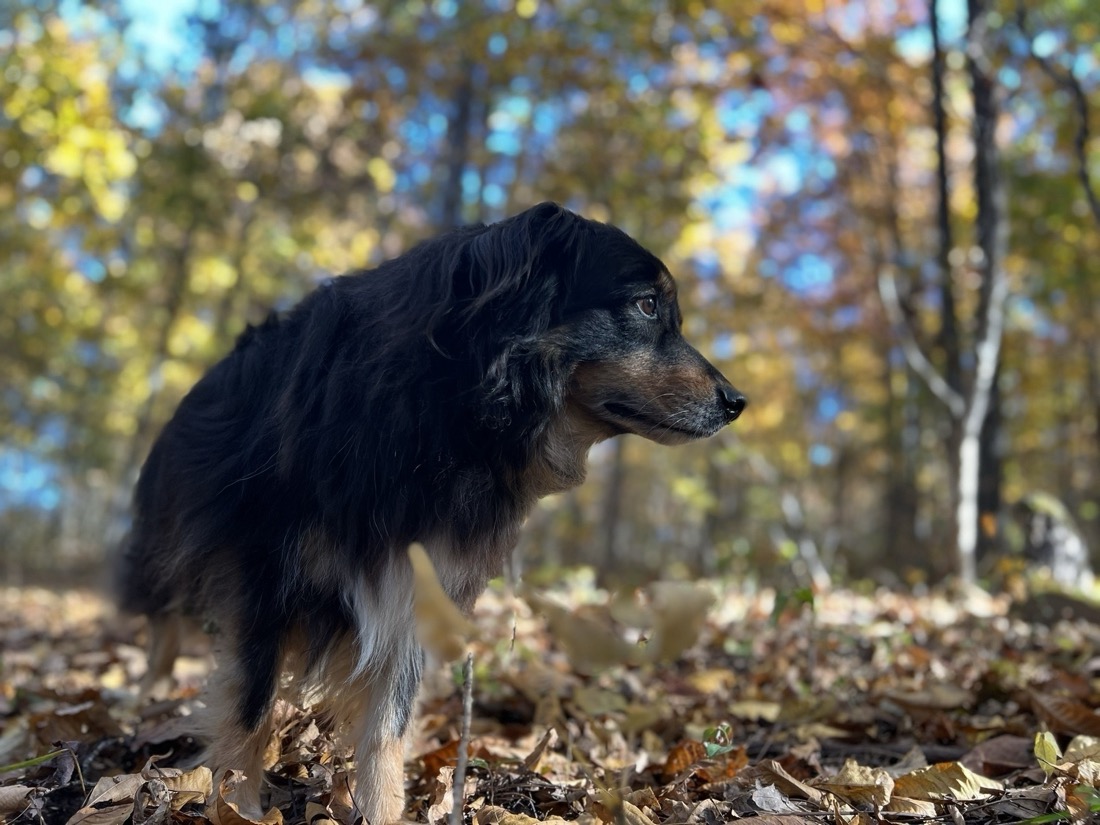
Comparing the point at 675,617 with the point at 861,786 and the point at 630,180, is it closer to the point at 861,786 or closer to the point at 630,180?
the point at 861,786

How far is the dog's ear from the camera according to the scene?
254 centimetres

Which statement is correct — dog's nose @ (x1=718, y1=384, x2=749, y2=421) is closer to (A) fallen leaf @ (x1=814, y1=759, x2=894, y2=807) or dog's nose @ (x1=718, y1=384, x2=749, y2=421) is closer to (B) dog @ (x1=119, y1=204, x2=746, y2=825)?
(B) dog @ (x1=119, y1=204, x2=746, y2=825)

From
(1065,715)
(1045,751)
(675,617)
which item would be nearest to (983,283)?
(1065,715)

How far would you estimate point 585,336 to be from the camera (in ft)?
9.01

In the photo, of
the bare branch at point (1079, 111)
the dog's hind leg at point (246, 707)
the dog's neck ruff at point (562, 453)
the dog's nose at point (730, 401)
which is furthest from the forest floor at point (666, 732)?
the bare branch at point (1079, 111)

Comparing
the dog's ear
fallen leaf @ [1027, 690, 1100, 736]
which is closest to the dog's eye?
the dog's ear

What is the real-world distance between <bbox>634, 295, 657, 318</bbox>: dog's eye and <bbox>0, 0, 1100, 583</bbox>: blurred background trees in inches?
135

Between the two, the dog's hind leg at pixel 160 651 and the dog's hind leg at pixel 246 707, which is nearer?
the dog's hind leg at pixel 246 707

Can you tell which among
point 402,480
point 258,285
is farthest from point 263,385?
point 258,285

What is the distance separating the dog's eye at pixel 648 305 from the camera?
2.89m

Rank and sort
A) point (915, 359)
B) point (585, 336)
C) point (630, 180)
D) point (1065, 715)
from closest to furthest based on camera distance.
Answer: point (585, 336) → point (1065, 715) → point (915, 359) → point (630, 180)

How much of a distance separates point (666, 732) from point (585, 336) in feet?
6.21

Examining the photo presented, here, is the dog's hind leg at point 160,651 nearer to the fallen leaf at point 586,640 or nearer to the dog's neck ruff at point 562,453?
the dog's neck ruff at point 562,453

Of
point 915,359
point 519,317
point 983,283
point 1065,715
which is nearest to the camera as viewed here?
point 519,317
